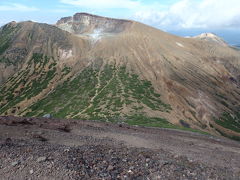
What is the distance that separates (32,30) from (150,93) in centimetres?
8117

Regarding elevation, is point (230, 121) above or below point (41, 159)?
below

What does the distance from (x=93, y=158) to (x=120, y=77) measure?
70373 mm

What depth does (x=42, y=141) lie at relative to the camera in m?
17.0

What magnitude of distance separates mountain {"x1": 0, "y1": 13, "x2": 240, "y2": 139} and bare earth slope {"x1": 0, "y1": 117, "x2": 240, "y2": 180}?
20131mm

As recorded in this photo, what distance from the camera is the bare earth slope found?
1246 centimetres

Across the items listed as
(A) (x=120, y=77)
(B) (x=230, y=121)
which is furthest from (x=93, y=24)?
(B) (x=230, y=121)

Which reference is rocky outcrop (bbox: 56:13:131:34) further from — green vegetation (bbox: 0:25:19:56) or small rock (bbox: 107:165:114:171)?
small rock (bbox: 107:165:114:171)

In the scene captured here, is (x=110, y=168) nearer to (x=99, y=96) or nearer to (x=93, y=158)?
(x=93, y=158)

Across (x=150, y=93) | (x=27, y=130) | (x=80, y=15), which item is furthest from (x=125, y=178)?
(x=80, y=15)

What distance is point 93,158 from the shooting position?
14.7 meters

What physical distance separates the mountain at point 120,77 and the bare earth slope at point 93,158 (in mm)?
20131

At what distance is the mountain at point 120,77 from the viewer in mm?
59000

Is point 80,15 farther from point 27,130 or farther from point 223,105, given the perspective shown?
point 27,130

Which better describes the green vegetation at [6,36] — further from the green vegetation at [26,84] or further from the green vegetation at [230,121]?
the green vegetation at [230,121]
